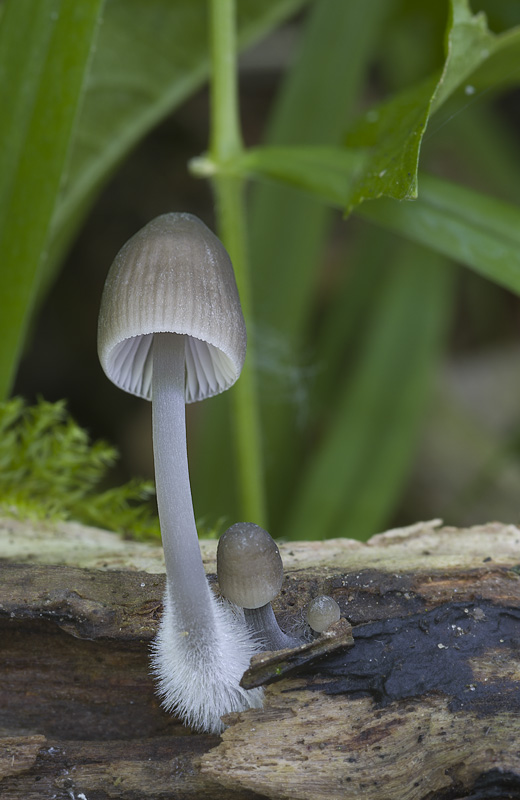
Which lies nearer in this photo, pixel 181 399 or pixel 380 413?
pixel 181 399

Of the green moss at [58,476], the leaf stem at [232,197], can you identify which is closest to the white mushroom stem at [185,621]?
the green moss at [58,476]

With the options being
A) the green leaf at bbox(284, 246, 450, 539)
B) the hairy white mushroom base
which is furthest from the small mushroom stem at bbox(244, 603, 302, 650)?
the green leaf at bbox(284, 246, 450, 539)

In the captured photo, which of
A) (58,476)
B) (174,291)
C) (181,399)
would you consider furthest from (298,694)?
(58,476)

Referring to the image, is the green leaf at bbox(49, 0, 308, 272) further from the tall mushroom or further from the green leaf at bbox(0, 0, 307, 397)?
the tall mushroom

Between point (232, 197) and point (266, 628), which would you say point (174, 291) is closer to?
point (266, 628)

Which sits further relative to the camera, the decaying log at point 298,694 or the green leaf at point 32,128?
the green leaf at point 32,128

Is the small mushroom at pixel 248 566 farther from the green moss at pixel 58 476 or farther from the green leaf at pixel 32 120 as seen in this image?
the green leaf at pixel 32 120

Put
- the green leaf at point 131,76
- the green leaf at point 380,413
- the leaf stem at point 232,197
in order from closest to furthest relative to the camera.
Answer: the leaf stem at point 232,197 < the green leaf at point 131,76 < the green leaf at point 380,413

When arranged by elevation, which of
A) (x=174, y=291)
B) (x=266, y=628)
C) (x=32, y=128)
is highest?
(x=32, y=128)
